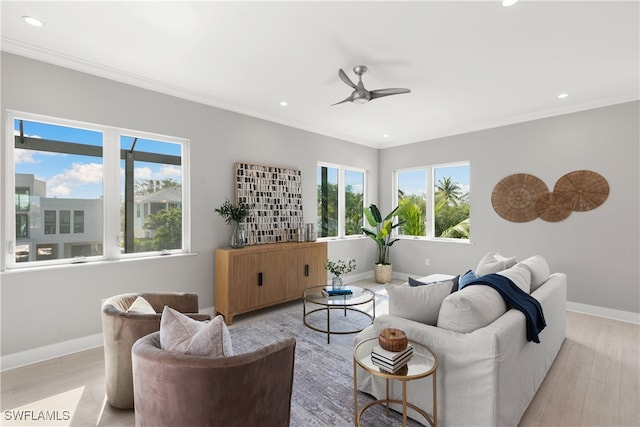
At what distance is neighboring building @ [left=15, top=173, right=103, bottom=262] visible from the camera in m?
2.83

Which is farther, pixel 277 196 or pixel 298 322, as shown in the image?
pixel 277 196

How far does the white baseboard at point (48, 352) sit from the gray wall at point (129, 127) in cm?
4

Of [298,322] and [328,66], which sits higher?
[328,66]

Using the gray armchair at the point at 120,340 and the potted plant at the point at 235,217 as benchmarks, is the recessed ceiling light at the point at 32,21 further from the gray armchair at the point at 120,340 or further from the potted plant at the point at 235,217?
the potted plant at the point at 235,217

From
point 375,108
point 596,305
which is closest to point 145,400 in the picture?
point 375,108

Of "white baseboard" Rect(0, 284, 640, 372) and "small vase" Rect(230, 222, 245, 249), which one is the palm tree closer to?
"white baseboard" Rect(0, 284, 640, 372)

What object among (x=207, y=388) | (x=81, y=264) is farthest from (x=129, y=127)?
(x=207, y=388)

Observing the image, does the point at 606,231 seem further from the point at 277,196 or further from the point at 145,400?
the point at 145,400

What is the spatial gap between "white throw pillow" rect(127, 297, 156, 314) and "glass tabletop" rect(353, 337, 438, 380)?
146cm

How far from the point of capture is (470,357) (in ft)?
5.82

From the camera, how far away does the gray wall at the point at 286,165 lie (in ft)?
9.31

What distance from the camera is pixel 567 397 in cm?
230

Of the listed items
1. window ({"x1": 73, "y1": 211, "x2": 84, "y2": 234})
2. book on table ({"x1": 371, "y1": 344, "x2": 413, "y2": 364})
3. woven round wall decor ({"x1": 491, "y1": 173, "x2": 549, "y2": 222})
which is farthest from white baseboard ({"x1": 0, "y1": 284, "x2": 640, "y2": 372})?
book on table ({"x1": 371, "y1": 344, "x2": 413, "y2": 364})

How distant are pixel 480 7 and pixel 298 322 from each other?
351 cm
